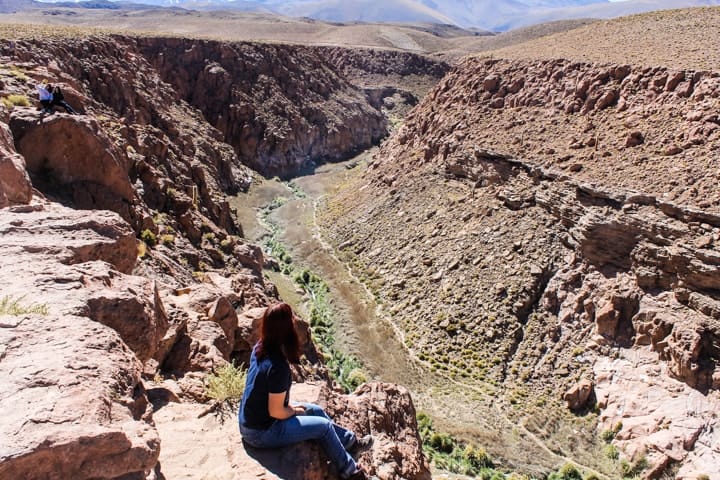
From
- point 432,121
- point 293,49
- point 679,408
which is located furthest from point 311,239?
point 293,49

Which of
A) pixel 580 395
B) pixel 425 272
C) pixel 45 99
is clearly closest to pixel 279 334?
pixel 45 99

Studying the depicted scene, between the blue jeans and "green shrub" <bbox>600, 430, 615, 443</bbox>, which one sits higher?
the blue jeans

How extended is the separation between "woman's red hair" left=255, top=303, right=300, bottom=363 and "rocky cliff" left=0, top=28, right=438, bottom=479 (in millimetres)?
1357

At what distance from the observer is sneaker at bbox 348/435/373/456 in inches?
291

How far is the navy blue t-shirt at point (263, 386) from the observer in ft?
20.5

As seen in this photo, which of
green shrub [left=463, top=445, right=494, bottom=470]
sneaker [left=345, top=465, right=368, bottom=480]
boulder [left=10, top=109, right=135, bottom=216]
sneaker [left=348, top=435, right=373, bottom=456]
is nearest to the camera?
sneaker [left=345, top=465, right=368, bottom=480]

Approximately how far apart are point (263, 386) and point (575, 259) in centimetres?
2002

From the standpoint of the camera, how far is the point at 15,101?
672 inches

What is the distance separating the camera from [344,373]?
22906 millimetres

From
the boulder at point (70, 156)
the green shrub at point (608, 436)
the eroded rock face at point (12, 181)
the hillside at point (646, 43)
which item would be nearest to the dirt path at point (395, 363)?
the green shrub at point (608, 436)

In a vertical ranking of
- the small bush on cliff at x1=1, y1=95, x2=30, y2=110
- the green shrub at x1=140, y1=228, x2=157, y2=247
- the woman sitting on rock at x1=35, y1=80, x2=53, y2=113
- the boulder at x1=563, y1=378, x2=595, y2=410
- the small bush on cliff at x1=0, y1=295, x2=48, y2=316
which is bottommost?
the boulder at x1=563, y1=378, x2=595, y2=410

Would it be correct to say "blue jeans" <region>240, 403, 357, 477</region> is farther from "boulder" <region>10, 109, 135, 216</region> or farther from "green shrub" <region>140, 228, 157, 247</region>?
"green shrub" <region>140, 228, 157, 247</region>

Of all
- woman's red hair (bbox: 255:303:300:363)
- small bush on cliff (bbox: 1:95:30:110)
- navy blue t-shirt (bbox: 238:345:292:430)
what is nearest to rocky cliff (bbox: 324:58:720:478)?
navy blue t-shirt (bbox: 238:345:292:430)

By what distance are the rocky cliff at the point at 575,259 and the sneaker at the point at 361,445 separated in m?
13.0
